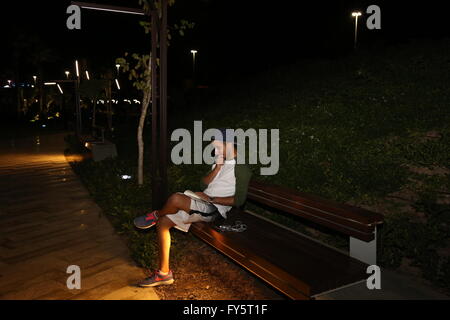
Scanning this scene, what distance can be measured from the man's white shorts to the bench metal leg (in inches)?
63.7

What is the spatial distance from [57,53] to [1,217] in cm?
3849

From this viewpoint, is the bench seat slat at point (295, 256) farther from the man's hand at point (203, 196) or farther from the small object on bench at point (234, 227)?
the man's hand at point (203, 196)

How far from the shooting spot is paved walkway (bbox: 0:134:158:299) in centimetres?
430

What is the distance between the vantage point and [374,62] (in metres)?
13.0

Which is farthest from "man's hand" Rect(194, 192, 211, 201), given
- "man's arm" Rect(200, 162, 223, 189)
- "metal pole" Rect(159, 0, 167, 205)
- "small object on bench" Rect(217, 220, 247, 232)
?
"metal pole" Rect(159, 0, 167, 205)

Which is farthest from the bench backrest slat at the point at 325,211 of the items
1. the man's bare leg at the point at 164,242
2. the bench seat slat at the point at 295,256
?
the man's bare leg at the point at 164,242

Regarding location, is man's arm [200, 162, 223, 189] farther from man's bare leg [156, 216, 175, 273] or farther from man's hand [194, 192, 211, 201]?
man's bare leg [156, 216, 175, 273]

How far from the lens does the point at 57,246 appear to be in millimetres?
5582

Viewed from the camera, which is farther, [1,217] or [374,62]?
[374,62]

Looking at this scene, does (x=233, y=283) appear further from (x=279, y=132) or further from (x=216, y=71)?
(x=216, y=71)

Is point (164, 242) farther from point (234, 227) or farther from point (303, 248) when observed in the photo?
point (303, 248)

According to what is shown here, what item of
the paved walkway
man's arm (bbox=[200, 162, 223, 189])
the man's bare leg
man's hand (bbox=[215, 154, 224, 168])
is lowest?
the paved walkway

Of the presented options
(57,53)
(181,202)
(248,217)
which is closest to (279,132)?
(248,217)
